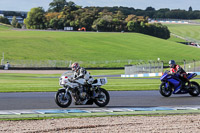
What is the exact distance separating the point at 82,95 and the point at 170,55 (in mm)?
91555

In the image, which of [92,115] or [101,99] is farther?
[101,99]

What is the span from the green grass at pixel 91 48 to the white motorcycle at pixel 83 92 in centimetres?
6342

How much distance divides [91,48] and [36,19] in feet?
197

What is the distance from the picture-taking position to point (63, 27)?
6152 inches

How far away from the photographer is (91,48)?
106 meters

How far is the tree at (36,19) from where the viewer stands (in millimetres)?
159500

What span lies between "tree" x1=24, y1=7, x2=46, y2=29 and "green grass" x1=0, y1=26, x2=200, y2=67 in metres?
34.7

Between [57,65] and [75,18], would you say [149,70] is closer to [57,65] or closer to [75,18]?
[57,65]

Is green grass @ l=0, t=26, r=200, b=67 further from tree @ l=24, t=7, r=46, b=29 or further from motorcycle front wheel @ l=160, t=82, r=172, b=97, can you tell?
motorcycle front wheel @ l=160, t=82, r=172, b=97

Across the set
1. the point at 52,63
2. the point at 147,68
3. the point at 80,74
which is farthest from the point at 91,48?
the point at 80,74

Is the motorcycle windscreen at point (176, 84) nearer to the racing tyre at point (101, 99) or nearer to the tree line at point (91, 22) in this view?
the racing tyre at point (101, 99)

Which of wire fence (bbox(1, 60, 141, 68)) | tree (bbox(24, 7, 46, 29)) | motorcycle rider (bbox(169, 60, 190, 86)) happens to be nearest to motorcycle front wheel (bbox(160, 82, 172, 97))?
motorcycle rider (bbox(169, 60, 190, 86))

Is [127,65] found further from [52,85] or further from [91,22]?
[91,22]

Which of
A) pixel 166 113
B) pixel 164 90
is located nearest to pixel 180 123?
pixel 166 113
